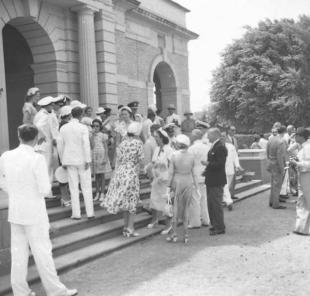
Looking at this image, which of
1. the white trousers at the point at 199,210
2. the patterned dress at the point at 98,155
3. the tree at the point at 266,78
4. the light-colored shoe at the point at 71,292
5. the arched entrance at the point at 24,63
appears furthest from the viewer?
the tree at the point at 266,78

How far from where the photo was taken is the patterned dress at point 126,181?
7125mm

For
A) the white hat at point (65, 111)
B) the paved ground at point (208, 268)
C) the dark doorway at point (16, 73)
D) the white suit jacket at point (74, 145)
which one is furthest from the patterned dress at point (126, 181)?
the dark doorway at point (16, 73)

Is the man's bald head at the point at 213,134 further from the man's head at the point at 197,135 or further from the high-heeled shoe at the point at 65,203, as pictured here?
the high-heeled shoe at the point at 65,203

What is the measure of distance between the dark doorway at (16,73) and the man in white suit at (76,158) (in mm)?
6049

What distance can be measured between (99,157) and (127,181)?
149cm

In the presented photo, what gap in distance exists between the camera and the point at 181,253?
21.3 feet

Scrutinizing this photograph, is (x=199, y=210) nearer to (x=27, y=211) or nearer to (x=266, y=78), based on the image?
(x=27, y=211)

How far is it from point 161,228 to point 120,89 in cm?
772

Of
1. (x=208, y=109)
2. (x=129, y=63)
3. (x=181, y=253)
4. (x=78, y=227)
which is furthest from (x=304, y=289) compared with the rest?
(x=208, y=109)

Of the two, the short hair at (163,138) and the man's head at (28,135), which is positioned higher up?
the man's head at (28,135)

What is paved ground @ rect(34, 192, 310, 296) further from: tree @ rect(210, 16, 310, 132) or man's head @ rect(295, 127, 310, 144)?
tree @ rect(210, 16, 310, 132)

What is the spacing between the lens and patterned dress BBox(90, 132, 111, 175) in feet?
27.7

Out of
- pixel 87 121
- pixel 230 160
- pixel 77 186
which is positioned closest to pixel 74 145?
pixel 77 186

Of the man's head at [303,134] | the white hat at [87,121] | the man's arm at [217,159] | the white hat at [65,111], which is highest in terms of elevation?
the white hat at [65,111]
